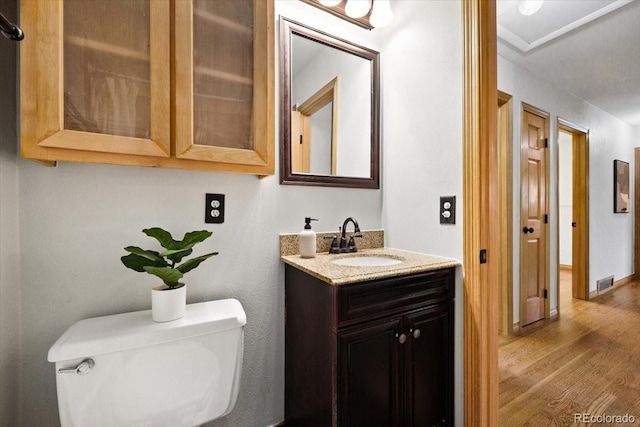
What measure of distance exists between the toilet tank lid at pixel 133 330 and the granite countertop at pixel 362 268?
0.33 m

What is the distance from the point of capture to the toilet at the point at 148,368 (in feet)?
2.68

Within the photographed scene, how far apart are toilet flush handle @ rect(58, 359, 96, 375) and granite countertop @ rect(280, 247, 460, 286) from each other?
721mm

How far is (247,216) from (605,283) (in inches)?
189

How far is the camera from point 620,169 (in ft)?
13.2

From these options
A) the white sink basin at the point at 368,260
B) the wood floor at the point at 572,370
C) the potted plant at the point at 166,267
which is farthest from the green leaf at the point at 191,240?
the wood floor at the point at 572,370

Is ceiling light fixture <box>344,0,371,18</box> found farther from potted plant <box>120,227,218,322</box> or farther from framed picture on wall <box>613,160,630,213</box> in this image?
framed picture on wall <box>613,160,630,213</box>

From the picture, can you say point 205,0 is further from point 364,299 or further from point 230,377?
point 230,377

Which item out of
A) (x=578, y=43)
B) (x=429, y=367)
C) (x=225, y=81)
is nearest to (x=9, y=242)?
(x=225, y=81)

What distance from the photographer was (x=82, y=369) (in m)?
0.80

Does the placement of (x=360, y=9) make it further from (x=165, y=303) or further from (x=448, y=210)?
(x=165, y=303)

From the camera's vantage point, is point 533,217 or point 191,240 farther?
point 533,217

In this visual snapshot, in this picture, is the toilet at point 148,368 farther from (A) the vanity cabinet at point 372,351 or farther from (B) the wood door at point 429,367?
(B) the wood door at point 429,367

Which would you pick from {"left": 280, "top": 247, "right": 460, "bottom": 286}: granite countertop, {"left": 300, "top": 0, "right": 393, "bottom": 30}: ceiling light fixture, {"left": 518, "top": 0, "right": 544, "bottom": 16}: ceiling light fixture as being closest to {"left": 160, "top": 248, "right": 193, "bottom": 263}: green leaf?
{"left": 280, "top": 247, "right": 460, "bottom": 286}: granite countertop

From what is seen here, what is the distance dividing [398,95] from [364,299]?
1.12 metres
